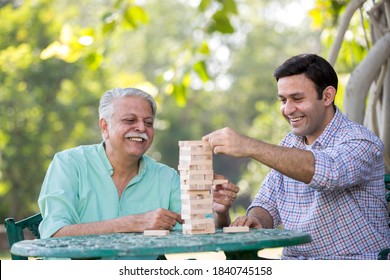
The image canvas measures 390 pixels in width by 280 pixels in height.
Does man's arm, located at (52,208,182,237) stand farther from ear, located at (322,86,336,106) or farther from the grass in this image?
the grass

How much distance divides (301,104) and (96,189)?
41.3 inches

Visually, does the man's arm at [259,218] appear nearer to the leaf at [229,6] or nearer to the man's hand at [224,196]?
the man's hand at [224,196]

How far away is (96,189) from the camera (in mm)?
3832

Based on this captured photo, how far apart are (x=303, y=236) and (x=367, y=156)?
64 centimetres

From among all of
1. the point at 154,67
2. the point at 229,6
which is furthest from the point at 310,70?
the point at 154,67

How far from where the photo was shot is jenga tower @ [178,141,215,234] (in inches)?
125

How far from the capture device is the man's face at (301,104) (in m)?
3.61

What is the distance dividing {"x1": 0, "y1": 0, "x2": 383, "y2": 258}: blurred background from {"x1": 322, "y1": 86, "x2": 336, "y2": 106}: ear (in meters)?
1.63

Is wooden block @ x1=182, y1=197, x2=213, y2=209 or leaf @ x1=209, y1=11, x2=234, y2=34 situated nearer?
wooden block @ x1=182, y1=197, x2=213, y2=209

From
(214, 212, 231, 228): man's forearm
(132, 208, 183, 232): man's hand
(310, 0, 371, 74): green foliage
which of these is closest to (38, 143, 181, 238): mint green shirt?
(214, 212, 231, 228): man's forearm

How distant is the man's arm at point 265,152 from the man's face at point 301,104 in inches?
15.6

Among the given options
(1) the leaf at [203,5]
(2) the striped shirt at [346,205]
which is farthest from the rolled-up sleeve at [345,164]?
(1) the leaf at [203,5]

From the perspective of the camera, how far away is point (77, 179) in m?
3.80

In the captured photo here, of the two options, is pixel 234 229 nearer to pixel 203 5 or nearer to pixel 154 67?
pixel 203 5
